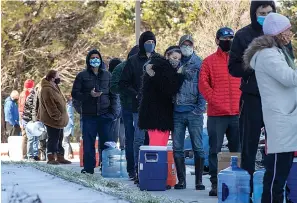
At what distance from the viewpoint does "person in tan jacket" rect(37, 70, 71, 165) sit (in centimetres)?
1791

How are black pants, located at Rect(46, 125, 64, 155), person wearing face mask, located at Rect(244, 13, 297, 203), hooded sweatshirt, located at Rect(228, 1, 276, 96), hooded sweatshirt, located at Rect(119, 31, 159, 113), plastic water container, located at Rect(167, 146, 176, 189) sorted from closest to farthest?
person wearing face mask, located at Rect(244, 13, 297, 203) < hooded sweatshirt, located at Rect(228, 1, 276, 96) < plastic water container, located at Rect(167, 146, 176, 189) < hooded sweatshirt, located at Rect(119, 31, 159, 113) < black pants, located at Rect(46, 125, 64, 155)

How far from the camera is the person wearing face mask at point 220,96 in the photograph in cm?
1089

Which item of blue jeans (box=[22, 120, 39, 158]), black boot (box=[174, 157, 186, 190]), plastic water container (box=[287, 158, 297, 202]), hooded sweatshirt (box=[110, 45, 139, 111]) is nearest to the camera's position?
plastic water container (box=[287, 158, 297, 202])

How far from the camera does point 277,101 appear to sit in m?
7.95

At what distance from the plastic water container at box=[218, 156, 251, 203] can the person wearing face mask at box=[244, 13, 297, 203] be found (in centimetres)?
92

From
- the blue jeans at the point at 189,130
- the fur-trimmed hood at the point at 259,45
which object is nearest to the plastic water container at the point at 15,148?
the blue jeans at the point at 189,130

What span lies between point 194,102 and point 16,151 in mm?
10736

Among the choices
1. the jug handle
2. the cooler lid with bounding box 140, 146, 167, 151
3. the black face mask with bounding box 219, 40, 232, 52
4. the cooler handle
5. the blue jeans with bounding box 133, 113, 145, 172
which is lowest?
the jug handle

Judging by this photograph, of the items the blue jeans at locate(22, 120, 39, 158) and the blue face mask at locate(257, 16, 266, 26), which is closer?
the blue face mask at locate(257, 16, 266, 26)

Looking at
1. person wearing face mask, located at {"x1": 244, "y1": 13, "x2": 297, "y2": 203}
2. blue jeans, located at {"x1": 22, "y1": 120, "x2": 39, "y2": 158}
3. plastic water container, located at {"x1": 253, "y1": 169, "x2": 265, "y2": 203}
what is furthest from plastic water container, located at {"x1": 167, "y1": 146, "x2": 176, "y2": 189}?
blue jeans, located at {"x1": 22, "y1": 120, "x2": 39, "y2": 158}

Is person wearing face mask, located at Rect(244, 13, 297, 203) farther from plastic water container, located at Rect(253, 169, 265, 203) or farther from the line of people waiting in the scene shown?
plastic water container, located at Rect(253, 169, 265, 203)

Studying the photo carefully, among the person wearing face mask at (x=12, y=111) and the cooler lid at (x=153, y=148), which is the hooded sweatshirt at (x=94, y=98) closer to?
the cooler lid at (x=153, y=148)

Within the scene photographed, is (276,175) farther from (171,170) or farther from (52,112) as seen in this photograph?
(52,112)

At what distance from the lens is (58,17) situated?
34.8 m
